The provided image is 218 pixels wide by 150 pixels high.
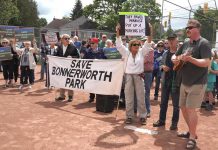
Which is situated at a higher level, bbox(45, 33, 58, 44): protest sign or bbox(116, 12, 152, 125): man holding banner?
bbox(45, 33, 58, 44): protest sign

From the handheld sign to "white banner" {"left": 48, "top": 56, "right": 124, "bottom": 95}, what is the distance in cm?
89

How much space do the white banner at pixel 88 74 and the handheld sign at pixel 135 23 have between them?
2.91ft

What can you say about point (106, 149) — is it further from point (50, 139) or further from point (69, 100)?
point (69, 100)

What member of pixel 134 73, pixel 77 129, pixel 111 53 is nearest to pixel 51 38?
pixel 111 53

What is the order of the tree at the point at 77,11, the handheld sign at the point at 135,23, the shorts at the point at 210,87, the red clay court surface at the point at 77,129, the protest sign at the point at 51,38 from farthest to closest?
the tree at the point at 77,11
the protest sign at the point at 51,38
the shorts at the point at 210,87
the handheld sign at the point at 135,23
the red clay court surface at the point at 77,129

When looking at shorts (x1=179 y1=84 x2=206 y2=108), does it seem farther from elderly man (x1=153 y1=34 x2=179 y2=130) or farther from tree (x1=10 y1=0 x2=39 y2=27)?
tree (x1=10 y1=0 x2=39 y2=27)

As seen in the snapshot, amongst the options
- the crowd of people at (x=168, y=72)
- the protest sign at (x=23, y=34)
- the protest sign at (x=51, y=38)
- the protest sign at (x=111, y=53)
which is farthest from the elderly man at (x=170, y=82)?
the protest sign at (x=23, y=34)

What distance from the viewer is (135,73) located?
8.20 m

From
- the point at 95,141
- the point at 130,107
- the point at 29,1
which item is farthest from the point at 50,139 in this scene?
the point at 29,1

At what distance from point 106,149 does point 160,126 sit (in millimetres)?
2125

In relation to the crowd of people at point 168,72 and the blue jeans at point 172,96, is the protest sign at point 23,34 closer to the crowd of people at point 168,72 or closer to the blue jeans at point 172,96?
the crowd of people at point 168,72

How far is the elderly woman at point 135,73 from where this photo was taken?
27.0ft

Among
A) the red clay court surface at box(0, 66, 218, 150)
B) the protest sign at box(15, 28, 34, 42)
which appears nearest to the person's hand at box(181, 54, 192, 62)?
the red clay court surface at box(0, 66, 218, 150)

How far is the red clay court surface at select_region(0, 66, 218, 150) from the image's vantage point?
6660mm
